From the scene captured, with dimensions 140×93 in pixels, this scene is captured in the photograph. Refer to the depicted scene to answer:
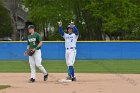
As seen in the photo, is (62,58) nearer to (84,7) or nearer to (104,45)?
(104,45)

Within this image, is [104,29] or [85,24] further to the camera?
[85,24]

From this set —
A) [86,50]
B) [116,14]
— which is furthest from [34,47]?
[116,14]

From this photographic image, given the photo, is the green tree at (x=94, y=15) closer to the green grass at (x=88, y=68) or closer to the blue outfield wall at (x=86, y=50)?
the blue outfield wall at (x=86, y=50)

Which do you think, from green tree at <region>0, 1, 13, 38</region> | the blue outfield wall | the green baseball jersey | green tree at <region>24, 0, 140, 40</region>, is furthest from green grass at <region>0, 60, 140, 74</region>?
green tree at <region>0, 1, 13, 38</region>

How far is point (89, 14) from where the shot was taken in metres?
56.7

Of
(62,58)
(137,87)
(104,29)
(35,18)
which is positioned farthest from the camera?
(35,18)

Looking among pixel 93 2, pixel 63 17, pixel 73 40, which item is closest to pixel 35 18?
pixel 63 17

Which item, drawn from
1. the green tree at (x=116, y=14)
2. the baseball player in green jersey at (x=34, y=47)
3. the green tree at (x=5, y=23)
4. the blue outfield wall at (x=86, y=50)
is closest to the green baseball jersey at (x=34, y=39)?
the baseball player in green jersey at (x=34, y=47)

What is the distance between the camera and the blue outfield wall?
3616cm

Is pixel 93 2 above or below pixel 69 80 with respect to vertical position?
above

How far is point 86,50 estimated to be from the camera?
119 ft

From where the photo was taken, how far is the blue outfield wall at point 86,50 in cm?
3616

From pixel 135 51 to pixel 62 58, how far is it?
554cm

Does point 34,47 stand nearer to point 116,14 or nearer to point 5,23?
point 116,14
